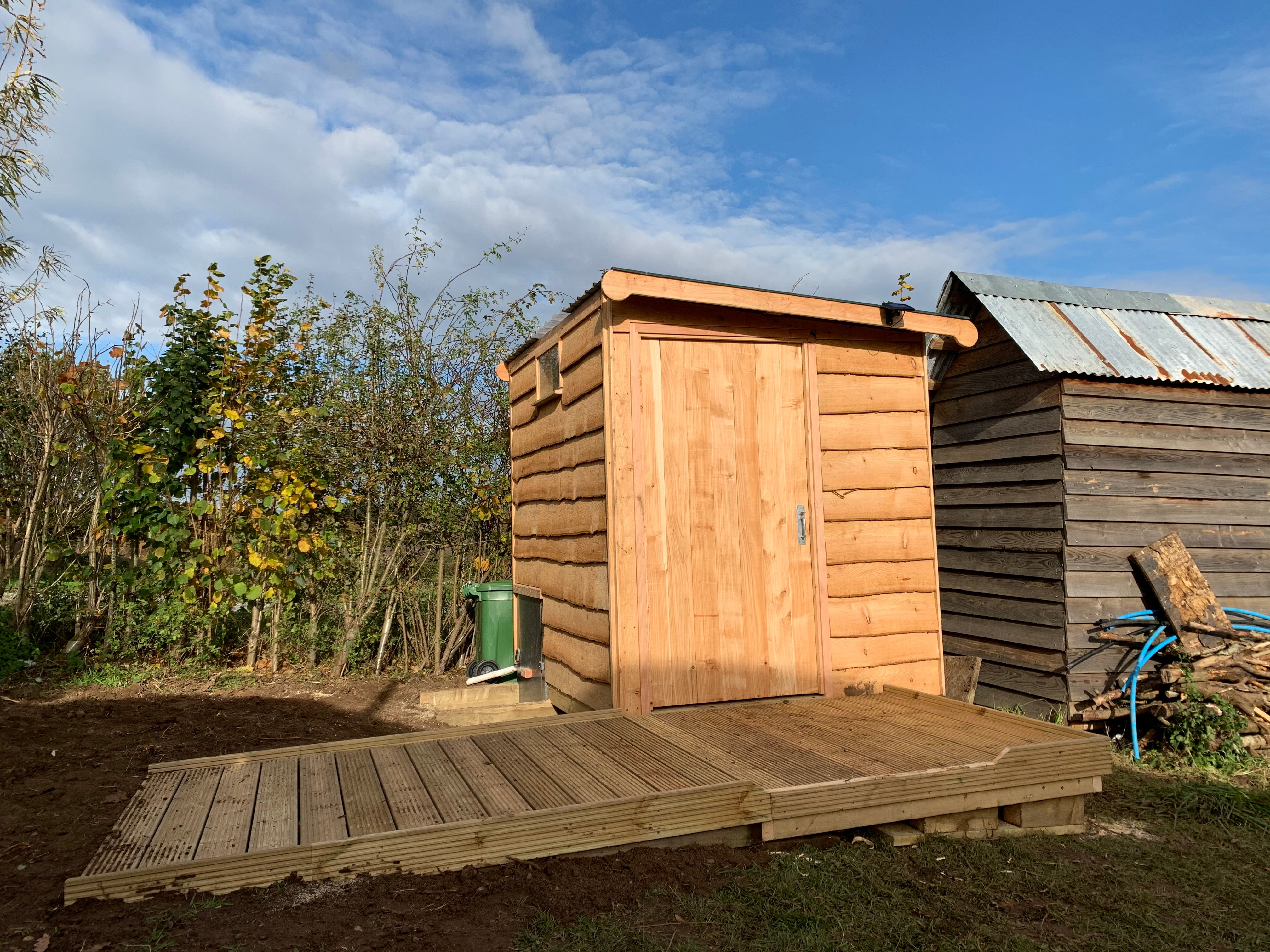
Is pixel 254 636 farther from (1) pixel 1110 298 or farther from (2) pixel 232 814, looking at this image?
(1) pixel 1110 298

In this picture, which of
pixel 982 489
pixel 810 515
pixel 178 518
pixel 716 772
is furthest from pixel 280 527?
pixel 982 489

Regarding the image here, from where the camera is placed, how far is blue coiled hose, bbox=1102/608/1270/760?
5953 mm

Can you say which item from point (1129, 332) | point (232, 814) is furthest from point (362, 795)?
point (1129, 332)

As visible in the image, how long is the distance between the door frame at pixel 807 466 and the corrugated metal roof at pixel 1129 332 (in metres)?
2.47

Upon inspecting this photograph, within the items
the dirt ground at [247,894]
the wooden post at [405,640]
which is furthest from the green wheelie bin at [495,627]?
the dirt ground at [247,894]

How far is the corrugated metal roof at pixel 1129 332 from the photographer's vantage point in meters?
6.71

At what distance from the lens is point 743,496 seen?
4891 mm

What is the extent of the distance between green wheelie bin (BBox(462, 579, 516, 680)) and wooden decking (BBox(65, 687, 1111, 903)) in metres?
2.83

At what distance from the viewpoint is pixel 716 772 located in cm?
338

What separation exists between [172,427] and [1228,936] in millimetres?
7416

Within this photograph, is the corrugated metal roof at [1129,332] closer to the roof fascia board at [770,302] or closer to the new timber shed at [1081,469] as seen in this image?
the new timber shed at [1081,469]

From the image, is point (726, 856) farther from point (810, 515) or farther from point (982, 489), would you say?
point (982, 489)

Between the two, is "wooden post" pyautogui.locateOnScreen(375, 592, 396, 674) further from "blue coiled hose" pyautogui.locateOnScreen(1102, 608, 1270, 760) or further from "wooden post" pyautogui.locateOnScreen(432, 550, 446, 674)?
"blue coiled hose" pyautogui.locateOnScreen(1102, 608, 1270, 760)

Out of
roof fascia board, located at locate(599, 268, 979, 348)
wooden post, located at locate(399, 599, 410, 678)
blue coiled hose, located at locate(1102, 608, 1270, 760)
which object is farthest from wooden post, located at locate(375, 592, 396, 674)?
blue coiled hose, located at locate(1102, 608, 1270, 760)
